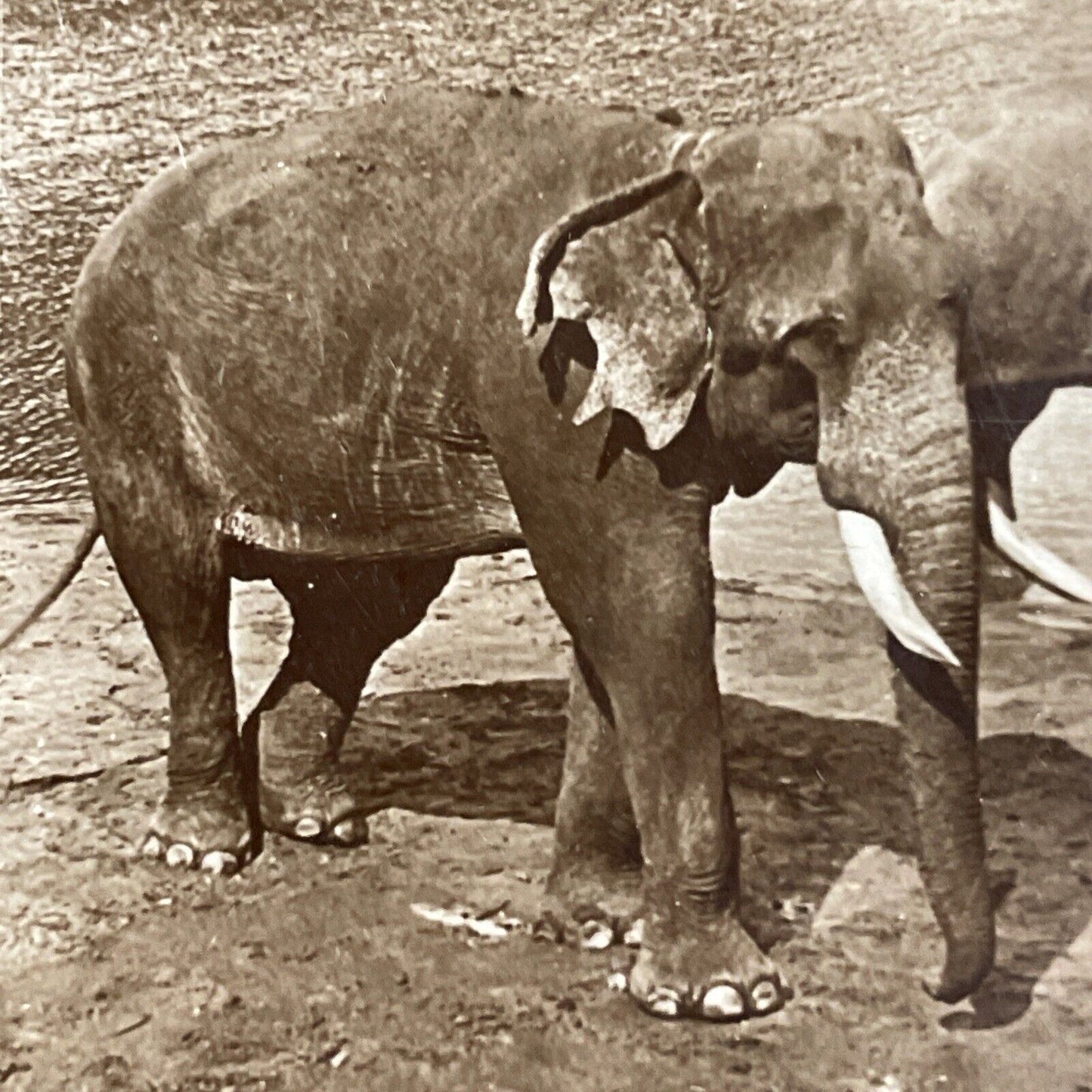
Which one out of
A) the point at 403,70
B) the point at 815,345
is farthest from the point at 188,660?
the point at 815,345

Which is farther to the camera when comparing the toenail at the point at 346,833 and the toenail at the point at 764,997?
the toenail at the point at 346,833

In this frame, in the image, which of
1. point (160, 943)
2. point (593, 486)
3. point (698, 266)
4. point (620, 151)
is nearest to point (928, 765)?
point (593, 486)

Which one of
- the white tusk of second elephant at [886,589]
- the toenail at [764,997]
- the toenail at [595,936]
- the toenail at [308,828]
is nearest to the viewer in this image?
the white tusk of second elephant at [886,589]

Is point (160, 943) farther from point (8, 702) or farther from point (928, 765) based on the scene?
point (928, 765)

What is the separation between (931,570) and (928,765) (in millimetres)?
221

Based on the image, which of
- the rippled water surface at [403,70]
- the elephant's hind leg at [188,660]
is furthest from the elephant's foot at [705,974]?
the elephant's hind leg at [188,660]

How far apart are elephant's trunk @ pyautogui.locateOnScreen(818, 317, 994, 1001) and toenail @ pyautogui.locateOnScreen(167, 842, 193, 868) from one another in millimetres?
967

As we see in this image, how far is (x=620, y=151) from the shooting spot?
1935 millimetres

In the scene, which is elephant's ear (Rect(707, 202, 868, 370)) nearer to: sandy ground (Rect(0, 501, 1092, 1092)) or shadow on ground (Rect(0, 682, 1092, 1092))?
sandy ground (Rect(0, 501, 1092, 1092))

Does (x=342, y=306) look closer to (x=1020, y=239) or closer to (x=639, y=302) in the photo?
(x=639, y=302)

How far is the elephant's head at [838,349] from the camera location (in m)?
1.81

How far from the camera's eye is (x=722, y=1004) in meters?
2.00

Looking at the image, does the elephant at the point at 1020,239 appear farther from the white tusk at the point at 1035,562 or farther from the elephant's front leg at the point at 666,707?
the elephant's front leg at the point at 666,707

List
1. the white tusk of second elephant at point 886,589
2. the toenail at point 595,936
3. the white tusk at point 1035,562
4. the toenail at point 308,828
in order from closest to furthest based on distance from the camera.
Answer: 1. the white tusk of second elephant at point 886,589
2. the white tusk at point 1035,562
3. the toenail at point 595,936
4. the toenail at point 308,828
